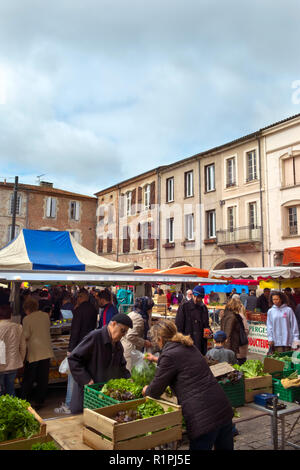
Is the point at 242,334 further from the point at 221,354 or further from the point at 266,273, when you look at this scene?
the point at 266,273

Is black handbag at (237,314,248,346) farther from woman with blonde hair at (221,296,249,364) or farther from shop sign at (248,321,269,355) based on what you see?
shop sign at (248,321,269,355)

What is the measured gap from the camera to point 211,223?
78.2 ft

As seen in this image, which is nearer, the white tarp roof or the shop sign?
the white tarp roof

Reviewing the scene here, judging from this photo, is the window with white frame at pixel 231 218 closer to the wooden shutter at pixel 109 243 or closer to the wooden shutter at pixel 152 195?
the wooden shutter at pixel 152 195

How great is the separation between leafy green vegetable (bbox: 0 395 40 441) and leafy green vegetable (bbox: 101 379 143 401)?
0.61 meters

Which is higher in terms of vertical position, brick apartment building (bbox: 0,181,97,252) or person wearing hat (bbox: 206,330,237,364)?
brick apartment building (bbox: 0,181,97,252)

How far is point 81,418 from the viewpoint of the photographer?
3.18m

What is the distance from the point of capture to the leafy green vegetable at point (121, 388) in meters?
3.08

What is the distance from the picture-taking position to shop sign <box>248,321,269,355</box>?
10.2m

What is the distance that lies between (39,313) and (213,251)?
59.0 feet

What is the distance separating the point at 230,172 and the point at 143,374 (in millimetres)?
20590

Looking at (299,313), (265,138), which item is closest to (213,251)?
(265,138)

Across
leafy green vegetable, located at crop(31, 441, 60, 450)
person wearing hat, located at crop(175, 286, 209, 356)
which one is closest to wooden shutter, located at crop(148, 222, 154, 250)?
person wearing hat, located at crop(175, 286, 209, 356)

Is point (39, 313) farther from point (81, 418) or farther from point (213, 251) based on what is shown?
point (213, 251)
